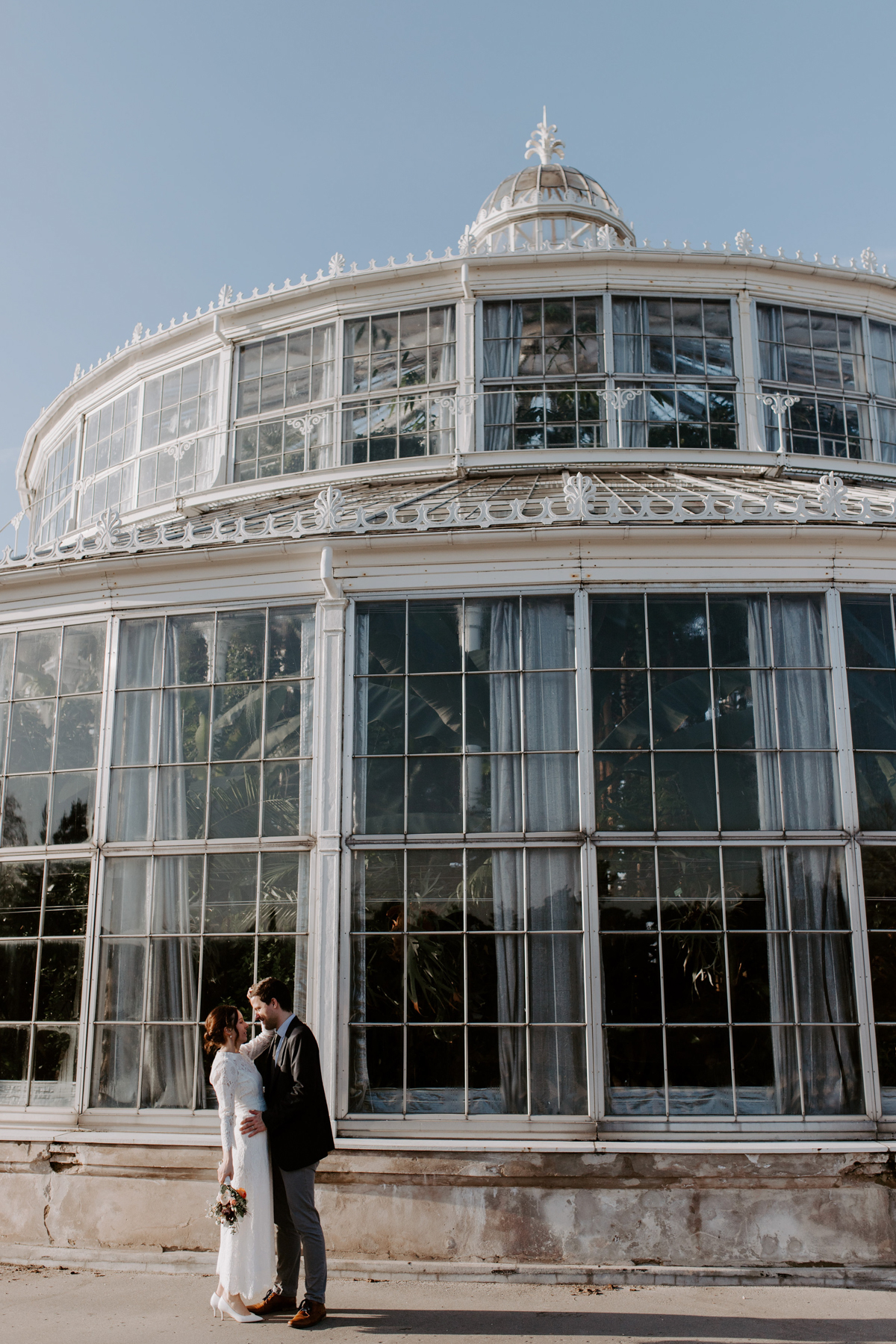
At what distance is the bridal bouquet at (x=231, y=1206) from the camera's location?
6094 mm

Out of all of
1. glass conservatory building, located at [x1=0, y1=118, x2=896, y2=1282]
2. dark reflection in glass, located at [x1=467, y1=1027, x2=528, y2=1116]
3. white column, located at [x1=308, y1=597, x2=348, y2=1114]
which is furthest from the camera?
white column, located at [x1=308, y1=597, x2=348, y2=1114]

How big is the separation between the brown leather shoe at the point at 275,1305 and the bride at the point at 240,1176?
0.05 m

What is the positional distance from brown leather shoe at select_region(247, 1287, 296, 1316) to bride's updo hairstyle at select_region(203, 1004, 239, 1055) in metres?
1.41

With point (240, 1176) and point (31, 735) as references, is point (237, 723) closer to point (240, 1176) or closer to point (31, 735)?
point (31, 735)

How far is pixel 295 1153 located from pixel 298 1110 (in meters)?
0.24

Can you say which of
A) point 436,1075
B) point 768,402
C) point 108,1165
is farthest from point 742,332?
point 108,1165

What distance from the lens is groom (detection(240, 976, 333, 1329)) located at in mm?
6219

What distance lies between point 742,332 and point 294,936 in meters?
8.22

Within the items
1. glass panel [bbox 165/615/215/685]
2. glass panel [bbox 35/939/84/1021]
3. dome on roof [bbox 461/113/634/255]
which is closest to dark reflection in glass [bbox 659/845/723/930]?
glass panel [bbox 165/615/215/685]

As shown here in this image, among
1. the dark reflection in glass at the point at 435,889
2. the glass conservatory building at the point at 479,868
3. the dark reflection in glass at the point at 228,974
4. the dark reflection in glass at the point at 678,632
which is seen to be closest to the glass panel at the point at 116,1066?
the glass conservatory building at the point at 479,868

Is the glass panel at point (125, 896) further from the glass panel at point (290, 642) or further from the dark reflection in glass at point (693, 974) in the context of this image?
the dark reflection in glass at point (693, 974)

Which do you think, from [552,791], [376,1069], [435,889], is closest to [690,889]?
[552,791]

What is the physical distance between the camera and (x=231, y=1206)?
6086 mm

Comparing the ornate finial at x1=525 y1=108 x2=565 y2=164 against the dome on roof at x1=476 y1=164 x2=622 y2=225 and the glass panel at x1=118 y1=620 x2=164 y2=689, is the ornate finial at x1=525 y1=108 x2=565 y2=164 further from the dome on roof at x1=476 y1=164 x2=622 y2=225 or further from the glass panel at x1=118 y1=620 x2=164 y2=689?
the glass panel at x1=118 y1=620 x2=164 y2=689
